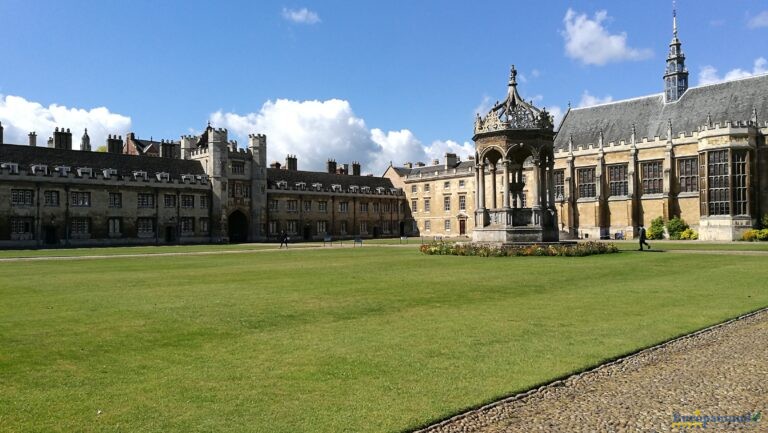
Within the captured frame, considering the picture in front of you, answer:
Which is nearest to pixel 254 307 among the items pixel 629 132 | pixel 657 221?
pixel 657 221

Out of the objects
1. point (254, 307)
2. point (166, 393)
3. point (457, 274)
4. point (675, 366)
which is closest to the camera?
point (166, 393)

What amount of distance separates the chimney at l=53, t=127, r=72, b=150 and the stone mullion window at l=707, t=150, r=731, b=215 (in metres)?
65.6

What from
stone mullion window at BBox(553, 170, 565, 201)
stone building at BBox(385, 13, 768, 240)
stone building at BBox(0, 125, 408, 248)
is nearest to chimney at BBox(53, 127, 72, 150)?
stone building at BBox(0, 125, 408, 248)

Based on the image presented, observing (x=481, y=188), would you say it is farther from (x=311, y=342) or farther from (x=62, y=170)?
(x=62, y=170)

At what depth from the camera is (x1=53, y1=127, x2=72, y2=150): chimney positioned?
6431 cm

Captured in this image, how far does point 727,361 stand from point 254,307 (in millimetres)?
9312

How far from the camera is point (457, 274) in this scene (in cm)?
2111

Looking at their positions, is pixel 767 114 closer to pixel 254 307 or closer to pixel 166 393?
pixel 254 307

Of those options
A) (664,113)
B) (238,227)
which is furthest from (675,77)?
(238,227)

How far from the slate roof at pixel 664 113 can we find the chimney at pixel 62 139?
56.0 meters

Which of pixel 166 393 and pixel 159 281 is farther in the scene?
pixel 159 281

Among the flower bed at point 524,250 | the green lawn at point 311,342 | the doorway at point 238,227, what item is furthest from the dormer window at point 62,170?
the green lawn at point 311,342

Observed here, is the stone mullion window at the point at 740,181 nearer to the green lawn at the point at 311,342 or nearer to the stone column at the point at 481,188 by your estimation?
the stone column at the point at 481,188

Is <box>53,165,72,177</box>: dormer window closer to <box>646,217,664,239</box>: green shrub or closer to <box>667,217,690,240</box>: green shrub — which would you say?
<box>646,217,664,239</box>: green shrub
